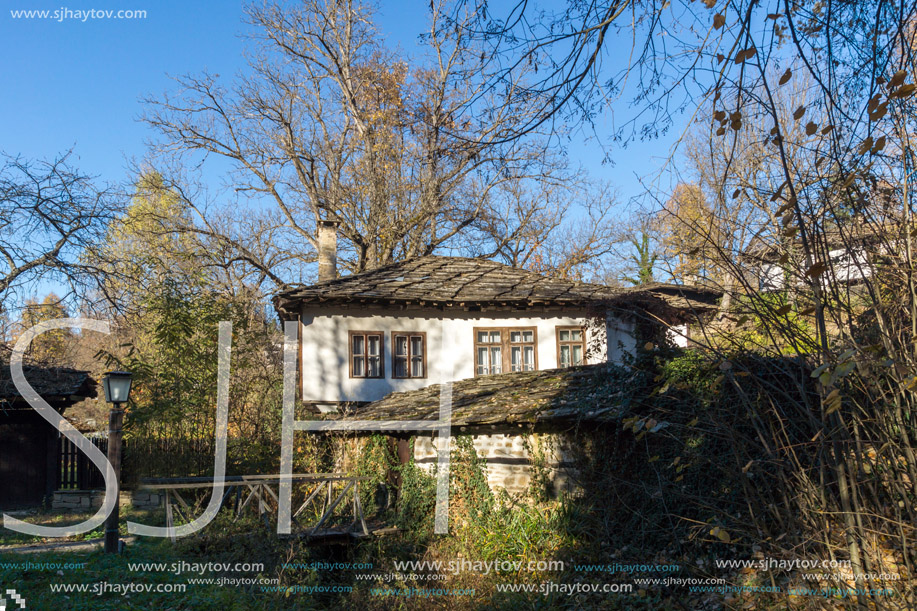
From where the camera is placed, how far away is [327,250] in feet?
66.2

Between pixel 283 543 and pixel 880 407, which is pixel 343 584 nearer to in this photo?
pixel 283 543

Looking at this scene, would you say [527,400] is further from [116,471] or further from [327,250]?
[327,250]

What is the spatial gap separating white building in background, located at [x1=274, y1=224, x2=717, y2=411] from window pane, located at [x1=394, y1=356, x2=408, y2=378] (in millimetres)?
26

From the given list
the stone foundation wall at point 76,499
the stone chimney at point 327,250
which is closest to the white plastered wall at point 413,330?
the stone chimney at point 327,250

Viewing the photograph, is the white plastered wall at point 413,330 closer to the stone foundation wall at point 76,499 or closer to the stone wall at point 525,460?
the stone foundation wall at point 76,499

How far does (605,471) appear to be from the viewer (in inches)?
384

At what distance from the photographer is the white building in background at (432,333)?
16.2m

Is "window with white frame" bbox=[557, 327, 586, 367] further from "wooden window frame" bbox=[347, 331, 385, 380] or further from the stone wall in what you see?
Answer: the stone wall

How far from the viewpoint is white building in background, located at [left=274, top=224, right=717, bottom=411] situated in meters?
16.2

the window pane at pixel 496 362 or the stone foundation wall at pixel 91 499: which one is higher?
the window pane at pixel 496 362

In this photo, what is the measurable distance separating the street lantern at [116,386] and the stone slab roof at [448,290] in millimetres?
7096

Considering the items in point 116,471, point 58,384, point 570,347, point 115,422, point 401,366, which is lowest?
point 116,471

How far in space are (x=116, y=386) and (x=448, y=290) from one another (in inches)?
370

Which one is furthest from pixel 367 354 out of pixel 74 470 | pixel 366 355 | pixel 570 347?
pixel 74 470
